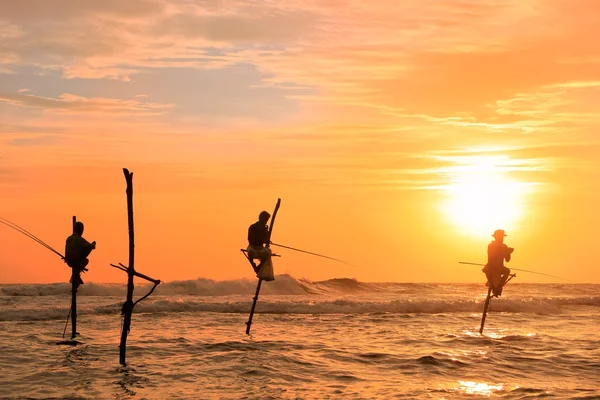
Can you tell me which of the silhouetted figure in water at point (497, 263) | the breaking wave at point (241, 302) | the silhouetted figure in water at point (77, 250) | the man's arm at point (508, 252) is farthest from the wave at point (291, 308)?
the silhouetted figure in water at point (77, 250)

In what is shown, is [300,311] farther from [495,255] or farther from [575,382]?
[575,382]

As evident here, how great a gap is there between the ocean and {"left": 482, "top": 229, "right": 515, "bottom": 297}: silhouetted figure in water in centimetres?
199

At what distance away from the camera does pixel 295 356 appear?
20125mm

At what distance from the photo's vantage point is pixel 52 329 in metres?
26.5

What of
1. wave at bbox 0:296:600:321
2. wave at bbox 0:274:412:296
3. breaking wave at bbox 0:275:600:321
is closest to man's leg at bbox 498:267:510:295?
wave at bbox 0:296:600:321

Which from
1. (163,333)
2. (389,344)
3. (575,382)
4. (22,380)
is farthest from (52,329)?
(575,382)

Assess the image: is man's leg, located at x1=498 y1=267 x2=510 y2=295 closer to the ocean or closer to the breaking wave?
the ocean

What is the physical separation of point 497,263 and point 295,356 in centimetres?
1018

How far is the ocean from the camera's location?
52.5 ft

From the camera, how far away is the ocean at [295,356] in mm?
16000

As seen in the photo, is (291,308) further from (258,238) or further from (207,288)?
(207,288)

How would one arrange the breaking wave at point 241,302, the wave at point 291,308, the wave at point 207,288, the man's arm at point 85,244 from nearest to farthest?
the man's arm at point 85,244 < the wave at point 291,308 < the breaking wave at point 241,302 < the wave at point 207,288

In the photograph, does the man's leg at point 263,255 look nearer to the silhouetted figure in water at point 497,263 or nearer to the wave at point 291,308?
the silhouetted figure in water at point 497,263

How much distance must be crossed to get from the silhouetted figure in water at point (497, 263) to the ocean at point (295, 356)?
1992 millimetres
